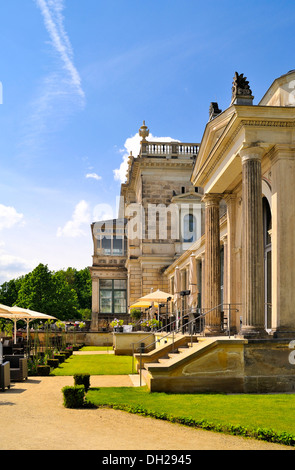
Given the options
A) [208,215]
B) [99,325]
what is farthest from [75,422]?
[99,325]

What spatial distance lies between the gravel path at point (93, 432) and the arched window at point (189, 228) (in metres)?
31.7

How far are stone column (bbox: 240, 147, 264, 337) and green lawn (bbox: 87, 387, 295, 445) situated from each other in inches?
76.7

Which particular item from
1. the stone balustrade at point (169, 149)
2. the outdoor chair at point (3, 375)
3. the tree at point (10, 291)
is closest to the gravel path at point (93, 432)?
the outdoor chair at point (3, 375)

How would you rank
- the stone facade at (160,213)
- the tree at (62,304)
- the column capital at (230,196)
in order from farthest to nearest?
the tree at (62,304)
the stone facade at (160,213)
the column capital at (230,196)

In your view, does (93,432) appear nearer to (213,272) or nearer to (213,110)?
(213,272)

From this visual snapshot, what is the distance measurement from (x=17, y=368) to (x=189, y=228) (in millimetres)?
28017

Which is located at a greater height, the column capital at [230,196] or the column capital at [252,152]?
the column capital at [252,152]

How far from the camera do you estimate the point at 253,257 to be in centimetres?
1385

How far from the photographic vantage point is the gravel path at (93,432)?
7742 mm

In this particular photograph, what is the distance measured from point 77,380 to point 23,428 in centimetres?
436

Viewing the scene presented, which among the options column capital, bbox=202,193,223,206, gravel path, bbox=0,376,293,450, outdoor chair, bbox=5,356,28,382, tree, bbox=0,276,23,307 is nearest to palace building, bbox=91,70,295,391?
column capital, bbox=202,193,223,206

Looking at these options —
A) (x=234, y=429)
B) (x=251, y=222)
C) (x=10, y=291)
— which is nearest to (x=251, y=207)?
(x=251, y=222)

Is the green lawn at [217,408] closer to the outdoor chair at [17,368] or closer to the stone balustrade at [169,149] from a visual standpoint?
the outdoor chair at [17,368]
